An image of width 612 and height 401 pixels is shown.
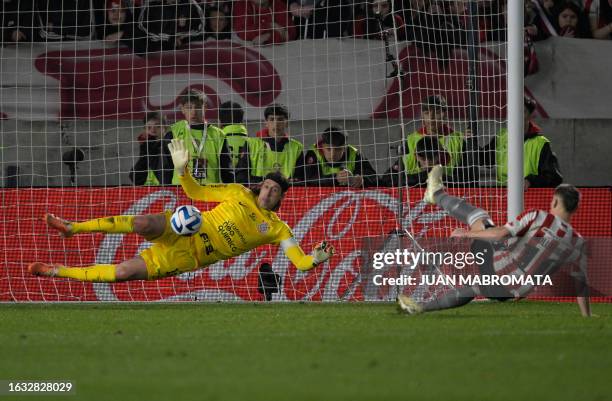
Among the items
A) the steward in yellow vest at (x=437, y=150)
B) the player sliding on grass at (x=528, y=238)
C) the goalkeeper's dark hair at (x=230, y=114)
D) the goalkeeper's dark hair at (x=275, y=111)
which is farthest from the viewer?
the goalkeeper's dark hair at (x=230, y=114)

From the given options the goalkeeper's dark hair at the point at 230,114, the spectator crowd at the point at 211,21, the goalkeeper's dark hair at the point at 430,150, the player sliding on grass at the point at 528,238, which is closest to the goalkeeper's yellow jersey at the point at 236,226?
the player sliding on grass at the point at 528,238

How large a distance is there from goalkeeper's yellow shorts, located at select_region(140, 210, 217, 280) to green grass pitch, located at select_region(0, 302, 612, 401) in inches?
32.2

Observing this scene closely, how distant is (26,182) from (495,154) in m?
6.24

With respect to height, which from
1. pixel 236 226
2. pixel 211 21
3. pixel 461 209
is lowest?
pixel 236 226

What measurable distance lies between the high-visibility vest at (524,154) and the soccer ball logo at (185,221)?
419 cm

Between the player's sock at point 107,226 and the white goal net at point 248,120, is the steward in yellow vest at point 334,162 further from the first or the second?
the player's sock at point 107,226

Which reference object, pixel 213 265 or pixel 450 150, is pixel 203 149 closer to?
pixel 213 265

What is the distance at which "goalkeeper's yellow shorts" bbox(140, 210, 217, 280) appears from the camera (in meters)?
12.5

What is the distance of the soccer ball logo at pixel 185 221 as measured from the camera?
480 inches

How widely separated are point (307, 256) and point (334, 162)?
2.81m

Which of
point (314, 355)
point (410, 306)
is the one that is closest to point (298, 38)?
point (410, 306)

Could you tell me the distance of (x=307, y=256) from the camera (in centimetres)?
1238

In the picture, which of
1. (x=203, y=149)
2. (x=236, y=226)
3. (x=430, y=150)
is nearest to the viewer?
(x=236, y=226)

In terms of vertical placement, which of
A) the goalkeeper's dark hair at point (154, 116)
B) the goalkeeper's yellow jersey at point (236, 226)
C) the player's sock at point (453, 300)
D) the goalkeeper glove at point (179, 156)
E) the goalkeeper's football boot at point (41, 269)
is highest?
the goalkeeper's dark hair at point (154, 116)
